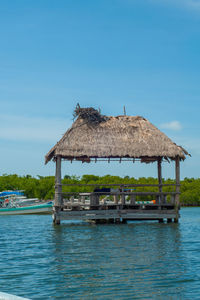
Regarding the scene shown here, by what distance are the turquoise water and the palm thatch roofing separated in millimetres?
5657

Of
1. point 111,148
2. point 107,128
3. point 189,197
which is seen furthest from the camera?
point 189,197

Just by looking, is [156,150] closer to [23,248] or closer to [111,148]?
[111,148]

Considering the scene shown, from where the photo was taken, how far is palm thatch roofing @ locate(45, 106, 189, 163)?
22609 mm

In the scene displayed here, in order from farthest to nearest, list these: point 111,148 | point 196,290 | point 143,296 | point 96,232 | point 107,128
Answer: point 107,128, point 111,148, point 96,232, point 196,290, point 143,296

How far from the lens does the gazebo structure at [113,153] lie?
73.9ft

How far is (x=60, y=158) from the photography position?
22984 millimetres

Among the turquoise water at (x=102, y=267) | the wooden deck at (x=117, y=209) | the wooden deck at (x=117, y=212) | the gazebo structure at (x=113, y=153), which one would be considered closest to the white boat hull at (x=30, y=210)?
the gazebo structure at (x=113, y=153)

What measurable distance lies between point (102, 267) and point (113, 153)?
11.7 m

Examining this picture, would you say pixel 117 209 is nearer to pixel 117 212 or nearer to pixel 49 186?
pixel 117 212

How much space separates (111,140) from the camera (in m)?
23.3

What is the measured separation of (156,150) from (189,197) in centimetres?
7820

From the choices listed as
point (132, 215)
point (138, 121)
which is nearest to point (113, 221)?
point (132, 215)

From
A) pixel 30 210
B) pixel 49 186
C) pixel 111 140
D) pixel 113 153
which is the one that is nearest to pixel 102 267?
pixel 113 153

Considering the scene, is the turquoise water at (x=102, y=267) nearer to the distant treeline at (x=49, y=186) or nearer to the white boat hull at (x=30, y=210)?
the white boat hull at (x=30, y=210)
